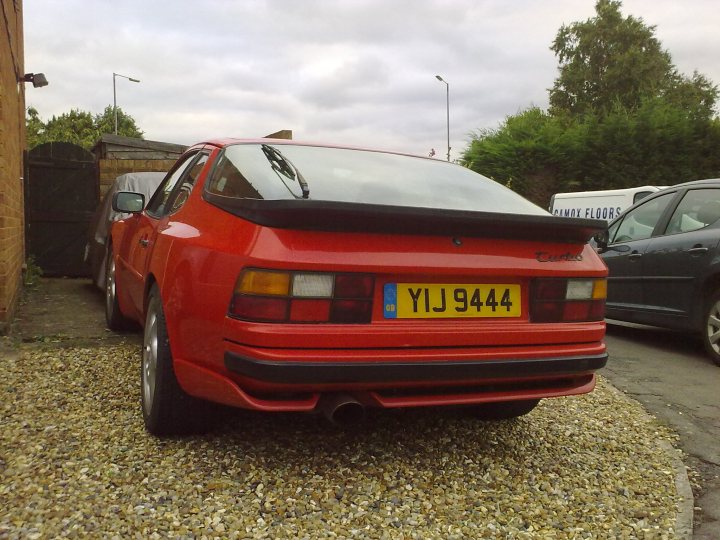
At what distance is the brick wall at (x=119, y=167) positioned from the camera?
9617 mm

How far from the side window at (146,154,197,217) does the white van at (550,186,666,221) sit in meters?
8.90

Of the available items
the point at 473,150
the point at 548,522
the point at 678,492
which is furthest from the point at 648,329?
the point at 473,150

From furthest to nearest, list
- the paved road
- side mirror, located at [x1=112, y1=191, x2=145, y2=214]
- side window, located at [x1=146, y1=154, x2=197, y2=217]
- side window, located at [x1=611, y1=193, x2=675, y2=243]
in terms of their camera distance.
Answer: side window, located at [x1=611, y1=193, x2=675, y2=243]
side mirror, located at [x1=112, y1=191, x2=145, y2=214]
side window, located at [x1=146, y1=154, x2=197, y2=217]
the paved road

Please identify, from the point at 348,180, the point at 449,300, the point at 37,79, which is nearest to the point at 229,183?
the point at 348,180

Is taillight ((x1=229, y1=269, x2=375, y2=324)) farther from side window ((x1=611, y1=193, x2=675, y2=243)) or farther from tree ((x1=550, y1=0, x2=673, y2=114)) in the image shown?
tree ((x1=550, y1=0, x2=673, y2=114))

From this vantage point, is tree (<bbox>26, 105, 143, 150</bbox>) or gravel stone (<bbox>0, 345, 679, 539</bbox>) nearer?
gravel stone (<bbox>0, 345, 679, 539</bbox>)

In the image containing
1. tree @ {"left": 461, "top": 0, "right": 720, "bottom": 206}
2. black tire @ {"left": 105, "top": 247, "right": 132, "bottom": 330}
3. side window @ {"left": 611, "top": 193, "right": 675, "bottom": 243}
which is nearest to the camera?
black tire @ {"left": 105, "top": 247, "right": 132, "bottom": 330}

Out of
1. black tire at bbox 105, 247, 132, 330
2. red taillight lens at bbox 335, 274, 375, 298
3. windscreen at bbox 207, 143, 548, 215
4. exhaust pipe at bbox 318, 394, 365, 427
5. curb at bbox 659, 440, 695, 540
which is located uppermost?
windscreen at bbox 207, 143, 548, 215

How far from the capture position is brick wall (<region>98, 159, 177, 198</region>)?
31.6ft

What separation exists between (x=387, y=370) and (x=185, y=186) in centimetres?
167

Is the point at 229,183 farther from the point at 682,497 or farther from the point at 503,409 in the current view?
the point at 682,497

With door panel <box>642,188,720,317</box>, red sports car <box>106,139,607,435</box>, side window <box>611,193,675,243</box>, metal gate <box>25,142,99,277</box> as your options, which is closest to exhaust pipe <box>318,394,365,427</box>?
red sports car <box>106,139,607,435</box>

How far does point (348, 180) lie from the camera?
309 centimetres

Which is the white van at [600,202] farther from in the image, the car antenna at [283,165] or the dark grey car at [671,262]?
the car antenna at [283,165]
